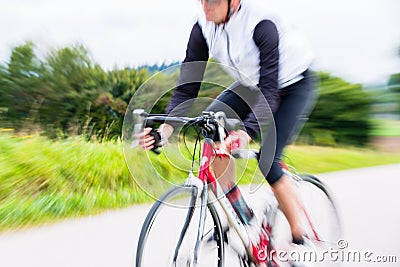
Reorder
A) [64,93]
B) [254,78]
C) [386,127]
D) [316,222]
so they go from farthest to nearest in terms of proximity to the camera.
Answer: [386,127], [64,93], [316,222], [254,78]

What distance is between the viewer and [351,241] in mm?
4582

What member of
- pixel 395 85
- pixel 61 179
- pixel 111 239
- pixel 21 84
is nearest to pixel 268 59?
pixel 111 239

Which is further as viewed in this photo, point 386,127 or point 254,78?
point 386,127

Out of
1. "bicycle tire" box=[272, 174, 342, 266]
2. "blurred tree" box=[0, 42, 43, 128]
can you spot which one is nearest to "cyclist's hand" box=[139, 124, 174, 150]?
"bicycle tire" box=[272, 174, 342, 266]

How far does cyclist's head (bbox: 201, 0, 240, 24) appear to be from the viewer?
2.82 metres

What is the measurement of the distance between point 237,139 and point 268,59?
45 cm

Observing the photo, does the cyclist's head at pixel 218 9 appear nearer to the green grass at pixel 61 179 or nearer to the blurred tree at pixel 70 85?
the green grass at pixel 61 179

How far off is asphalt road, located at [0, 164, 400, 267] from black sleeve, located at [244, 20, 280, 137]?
0.97m

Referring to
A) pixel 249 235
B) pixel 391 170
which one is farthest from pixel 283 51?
pixel 391 170

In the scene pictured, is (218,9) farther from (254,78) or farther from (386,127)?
(386,127)

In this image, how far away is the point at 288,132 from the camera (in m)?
3.10

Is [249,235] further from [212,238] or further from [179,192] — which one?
[179,192]

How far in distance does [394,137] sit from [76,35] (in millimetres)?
6624

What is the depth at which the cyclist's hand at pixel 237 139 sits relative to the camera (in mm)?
2666
